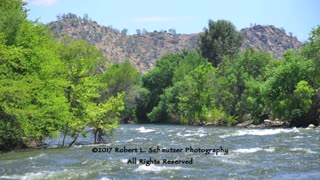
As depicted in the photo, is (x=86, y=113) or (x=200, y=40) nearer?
(x=86, y=113)

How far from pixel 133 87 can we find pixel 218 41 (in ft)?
74.1

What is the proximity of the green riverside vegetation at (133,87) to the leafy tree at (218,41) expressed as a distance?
0.73 feet

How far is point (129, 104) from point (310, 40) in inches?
1852

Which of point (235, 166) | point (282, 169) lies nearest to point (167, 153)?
point (235, 166)

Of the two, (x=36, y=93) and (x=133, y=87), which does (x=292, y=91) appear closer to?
(x=36, y=93)

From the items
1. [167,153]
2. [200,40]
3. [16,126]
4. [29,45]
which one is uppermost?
[200,40]

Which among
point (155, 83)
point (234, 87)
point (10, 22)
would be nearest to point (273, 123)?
point (234, 87)

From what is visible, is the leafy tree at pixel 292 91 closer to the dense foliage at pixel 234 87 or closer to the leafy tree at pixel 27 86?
the dense foliage at pixel 234 87

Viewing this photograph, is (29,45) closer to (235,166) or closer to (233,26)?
(235,166)

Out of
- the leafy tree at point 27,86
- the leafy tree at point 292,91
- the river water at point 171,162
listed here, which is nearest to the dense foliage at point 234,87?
the leafy tree at point 292,91

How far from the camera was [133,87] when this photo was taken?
96.5m

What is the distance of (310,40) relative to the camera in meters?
54.4

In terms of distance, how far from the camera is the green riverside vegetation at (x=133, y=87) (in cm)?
2880

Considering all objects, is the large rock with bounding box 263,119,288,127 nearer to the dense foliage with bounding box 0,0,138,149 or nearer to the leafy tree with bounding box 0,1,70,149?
the dense foliage with bounding box 0,0,138,149
